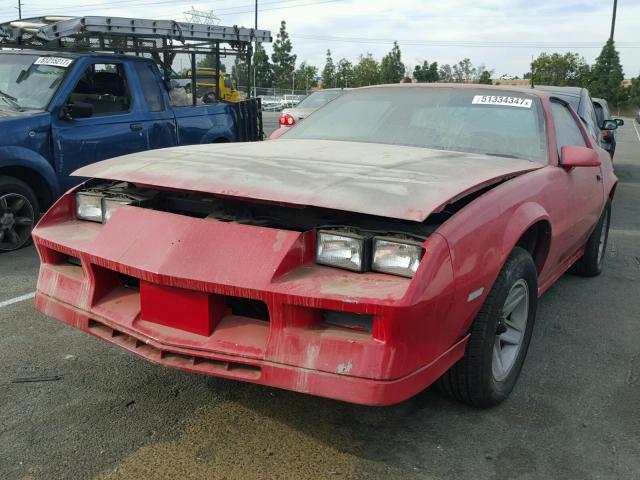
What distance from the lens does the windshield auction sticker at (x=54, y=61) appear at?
6047 millimetres

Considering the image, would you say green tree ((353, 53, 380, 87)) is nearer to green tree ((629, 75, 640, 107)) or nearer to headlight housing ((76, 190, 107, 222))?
green tree ((629, 75, 640, 107))

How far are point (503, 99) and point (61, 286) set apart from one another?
2.86 m

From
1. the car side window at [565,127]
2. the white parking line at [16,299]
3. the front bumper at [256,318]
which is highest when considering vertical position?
the car side window at [565,127]

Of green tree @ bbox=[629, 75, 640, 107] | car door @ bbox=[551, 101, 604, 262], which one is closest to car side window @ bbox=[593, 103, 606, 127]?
car door @ bbox=[551, 101, 604, 262]

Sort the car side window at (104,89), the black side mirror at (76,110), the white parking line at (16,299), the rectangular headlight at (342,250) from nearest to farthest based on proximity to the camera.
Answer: the rectangular headlight at (342,250), the white parking line at (16,299), the black side mirror at (76,110), the car side window at (104,89)

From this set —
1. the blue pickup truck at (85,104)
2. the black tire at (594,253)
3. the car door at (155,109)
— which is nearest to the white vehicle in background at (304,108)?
the blue pickup truck at (85,104)

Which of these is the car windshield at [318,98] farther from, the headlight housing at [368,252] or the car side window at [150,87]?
the headlight housing at [368,252]

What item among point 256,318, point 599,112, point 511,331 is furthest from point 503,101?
point 599,112

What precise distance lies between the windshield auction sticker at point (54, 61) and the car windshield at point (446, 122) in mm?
2989

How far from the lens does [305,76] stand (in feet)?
258

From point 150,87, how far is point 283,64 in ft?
262

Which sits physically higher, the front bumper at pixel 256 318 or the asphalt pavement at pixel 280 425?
the front bumper at pixel 256 318

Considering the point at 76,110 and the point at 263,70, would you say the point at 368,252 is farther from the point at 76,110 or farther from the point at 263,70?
the point at 263,70

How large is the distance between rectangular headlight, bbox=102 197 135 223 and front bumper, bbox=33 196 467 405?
21cm
